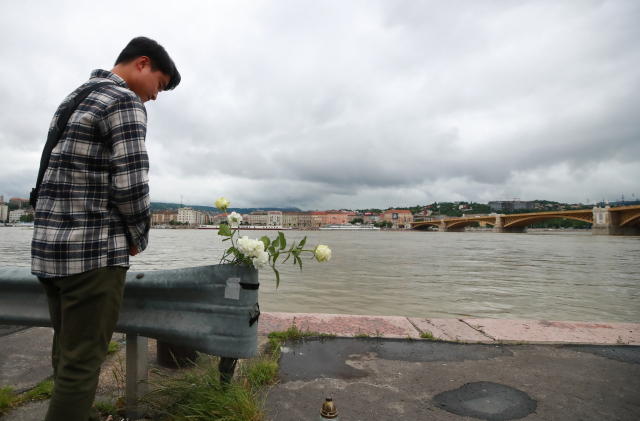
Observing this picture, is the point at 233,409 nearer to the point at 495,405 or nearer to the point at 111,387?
the point at 111,387

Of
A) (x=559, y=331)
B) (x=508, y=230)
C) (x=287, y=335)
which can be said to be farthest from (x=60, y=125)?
(x=508, y=230)

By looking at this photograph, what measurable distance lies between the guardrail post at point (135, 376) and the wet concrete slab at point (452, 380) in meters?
0.56

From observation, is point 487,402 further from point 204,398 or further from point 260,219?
point 260,219

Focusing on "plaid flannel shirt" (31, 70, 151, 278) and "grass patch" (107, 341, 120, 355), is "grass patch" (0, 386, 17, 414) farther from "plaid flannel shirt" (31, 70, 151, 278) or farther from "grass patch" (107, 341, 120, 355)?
"plaid flannel shirt" (31, 70, 151, 278)

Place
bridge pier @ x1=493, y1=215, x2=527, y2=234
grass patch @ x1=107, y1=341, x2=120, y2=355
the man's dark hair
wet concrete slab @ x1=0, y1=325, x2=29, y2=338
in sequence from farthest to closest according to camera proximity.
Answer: bridge pier @ x1=493, y1=215, x2=527, y2=234 → wet concrete slab @ x1=0, y1=325, x2=29, y2=338 → grass patch @ x1=107, y1=341, x2=120, y2=355 → the man's dark hair

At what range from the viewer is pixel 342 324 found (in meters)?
3.18

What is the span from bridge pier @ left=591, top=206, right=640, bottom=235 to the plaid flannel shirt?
5216 centimetres

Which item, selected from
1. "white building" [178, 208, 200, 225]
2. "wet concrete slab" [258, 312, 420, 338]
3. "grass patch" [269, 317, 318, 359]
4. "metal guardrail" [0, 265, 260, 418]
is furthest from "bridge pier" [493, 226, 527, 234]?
"white building" [178, 208, 200, 225]

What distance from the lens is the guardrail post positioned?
1.61 metres

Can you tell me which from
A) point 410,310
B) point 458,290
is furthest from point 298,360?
point 458,290

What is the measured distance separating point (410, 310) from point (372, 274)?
4.80 m

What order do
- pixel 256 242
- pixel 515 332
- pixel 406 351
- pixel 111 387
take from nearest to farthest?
pixel 256 242 → pixel 111 387 → pixel 406 351 → pixel 515 332

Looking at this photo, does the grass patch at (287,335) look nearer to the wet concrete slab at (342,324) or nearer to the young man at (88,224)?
the wet concrete slab at (342,324)

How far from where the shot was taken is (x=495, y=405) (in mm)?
1806
